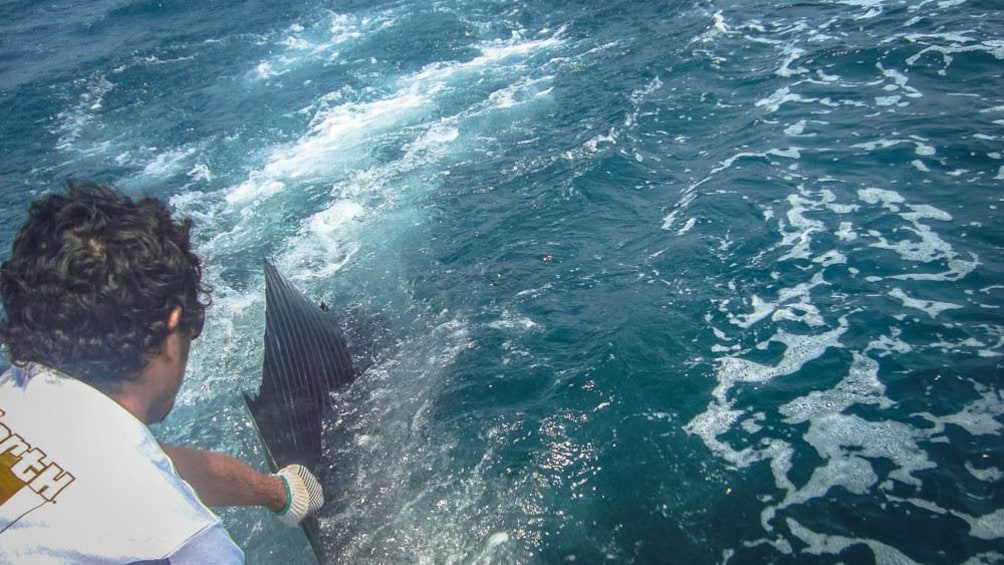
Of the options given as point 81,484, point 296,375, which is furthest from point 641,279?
point 81,484

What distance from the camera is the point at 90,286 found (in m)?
1.48

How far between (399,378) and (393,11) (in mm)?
12736

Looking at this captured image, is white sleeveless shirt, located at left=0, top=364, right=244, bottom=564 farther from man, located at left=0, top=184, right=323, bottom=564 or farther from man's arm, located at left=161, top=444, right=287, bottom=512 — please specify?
man's arm, located at left=161, top=444, right=287, bottom=512

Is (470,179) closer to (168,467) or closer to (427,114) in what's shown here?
(427,114)

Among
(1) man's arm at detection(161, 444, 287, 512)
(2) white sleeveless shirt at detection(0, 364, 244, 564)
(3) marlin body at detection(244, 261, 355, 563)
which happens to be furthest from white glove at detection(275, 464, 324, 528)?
(2) white sleeveless shirt at detection(0, 364, 244, 564)

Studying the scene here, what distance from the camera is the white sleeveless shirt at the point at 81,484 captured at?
126cm

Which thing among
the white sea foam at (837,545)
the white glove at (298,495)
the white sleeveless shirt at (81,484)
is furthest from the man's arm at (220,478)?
the white sea foam at (837,545)

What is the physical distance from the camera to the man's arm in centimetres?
196

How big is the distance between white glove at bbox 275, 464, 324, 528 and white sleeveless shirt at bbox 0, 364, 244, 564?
52.2 inches

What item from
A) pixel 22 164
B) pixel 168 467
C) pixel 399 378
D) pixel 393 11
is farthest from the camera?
pixel 393 11

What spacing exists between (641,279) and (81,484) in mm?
4233

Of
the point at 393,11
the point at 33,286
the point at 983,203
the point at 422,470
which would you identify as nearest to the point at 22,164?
the point at 393,11

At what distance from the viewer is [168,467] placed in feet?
4.62

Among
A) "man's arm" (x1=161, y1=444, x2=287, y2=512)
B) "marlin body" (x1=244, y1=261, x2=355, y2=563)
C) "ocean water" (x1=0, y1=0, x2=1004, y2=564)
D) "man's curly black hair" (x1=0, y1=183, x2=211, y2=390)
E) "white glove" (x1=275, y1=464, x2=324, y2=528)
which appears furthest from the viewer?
"marlin body" (x1=244, y1=261, x2=355, y2=563)
